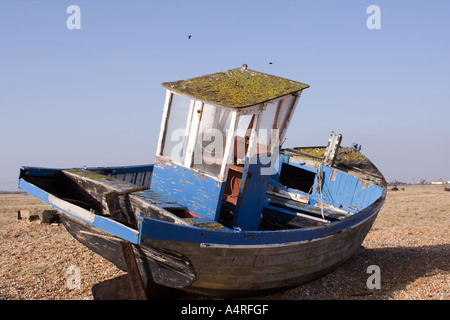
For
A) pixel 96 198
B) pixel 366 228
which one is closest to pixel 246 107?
pixel 96 198

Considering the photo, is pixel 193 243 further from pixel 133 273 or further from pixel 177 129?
pixel 177 129

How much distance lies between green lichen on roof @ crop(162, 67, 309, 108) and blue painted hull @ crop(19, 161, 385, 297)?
1.92 m

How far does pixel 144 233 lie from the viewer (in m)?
5.62

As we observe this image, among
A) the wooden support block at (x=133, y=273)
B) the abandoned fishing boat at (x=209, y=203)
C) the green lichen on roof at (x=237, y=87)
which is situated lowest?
the wooden support block at (x=133, y=273)

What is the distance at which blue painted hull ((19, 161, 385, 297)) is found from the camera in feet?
19.8

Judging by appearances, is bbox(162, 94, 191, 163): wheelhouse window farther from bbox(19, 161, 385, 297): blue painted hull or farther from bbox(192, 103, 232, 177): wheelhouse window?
bbox(19, 161, 385, 297): blue painted hull

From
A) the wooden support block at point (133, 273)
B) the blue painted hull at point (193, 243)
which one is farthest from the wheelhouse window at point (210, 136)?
the wooden support block at point (133, 273)

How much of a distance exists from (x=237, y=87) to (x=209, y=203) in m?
2.21

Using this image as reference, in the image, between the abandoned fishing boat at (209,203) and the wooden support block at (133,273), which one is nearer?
the abandoned fishing boat at (209,203)

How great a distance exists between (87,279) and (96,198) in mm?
1503

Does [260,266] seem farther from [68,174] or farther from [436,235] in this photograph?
[436,235]

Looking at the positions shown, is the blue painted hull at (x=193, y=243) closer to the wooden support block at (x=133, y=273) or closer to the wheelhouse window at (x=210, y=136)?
the wooden support block at (x=133, y=273)

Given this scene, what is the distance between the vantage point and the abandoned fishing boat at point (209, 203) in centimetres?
638

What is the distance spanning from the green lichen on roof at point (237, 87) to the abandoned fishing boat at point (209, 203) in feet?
0.06
